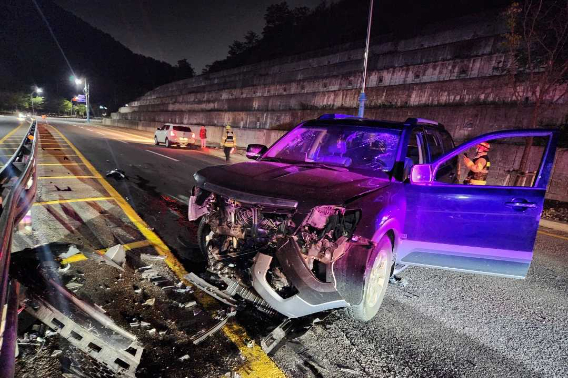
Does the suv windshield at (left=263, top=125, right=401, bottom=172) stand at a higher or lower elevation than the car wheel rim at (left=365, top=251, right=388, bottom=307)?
higher

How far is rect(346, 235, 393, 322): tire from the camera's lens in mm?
2727

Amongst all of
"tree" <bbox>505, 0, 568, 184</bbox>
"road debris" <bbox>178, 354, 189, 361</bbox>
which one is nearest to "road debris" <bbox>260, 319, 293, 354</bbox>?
"road debris" <bbox>178, 354, 189, 361</bbox>

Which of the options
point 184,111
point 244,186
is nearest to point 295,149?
point 244,186

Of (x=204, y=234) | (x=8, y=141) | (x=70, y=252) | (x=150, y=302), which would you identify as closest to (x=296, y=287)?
(x=150, y=302)

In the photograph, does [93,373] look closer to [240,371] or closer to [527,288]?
[240,371]

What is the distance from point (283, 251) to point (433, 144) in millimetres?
3173

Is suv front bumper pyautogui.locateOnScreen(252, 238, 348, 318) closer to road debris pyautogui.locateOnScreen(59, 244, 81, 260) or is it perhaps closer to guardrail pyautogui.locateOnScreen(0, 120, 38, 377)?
guardrail pyautogui.locateOnScreen(0, 120, 38, 377)

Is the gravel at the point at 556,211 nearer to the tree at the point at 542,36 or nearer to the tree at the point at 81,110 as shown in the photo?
the tree at the point at 542,36

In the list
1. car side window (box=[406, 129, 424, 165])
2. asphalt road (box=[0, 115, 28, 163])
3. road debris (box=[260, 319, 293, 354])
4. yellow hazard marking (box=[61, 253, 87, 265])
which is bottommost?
asphalt road (box=[0, 115, 28, 163])

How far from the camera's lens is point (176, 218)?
5.44m

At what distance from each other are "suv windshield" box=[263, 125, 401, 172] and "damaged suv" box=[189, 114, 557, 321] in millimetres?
16

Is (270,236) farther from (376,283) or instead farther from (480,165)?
(480,165)

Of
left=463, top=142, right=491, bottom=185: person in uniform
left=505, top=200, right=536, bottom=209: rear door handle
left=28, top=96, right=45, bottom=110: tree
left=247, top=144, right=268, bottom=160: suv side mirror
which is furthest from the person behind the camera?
left=28, top=96, right=45, bottom=110: tree

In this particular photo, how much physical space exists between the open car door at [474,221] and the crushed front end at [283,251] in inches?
46.2
